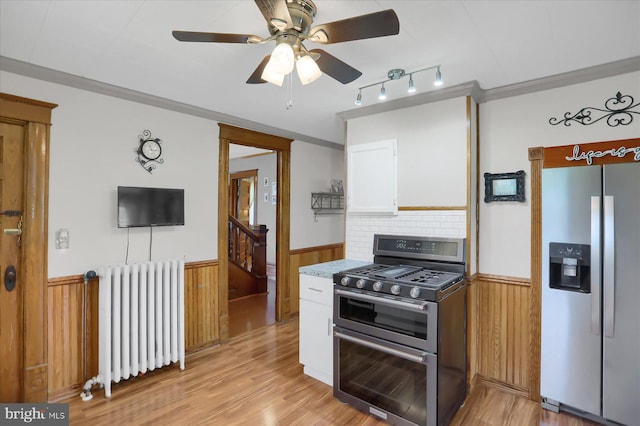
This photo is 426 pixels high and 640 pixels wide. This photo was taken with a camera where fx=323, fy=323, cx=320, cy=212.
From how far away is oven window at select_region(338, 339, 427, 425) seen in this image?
2059 millimetres

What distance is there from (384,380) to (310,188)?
2.79 metres

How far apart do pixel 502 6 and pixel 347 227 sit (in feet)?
7.00

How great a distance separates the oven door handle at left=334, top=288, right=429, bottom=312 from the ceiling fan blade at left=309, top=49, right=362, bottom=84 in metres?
1.40

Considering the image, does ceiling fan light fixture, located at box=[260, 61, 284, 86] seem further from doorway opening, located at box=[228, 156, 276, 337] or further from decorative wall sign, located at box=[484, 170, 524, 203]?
doorway opening, located at box=[228, 156, 276, 337]

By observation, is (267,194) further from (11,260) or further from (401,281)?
(401,281)

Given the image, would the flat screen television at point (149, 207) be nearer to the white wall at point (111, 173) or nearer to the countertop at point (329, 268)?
the white wall at point (111, 173)

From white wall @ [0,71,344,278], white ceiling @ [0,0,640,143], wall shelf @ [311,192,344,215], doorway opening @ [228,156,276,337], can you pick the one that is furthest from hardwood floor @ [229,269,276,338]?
white ceiling @ [0,0,640,143]

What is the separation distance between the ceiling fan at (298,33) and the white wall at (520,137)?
5.84 ft

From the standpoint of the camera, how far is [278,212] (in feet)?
13.6

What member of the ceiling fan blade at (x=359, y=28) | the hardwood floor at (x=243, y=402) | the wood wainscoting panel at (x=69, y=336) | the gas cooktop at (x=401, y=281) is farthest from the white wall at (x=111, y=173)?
the ceiling fan blade at (x=359, y=28)

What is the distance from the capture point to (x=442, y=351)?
6.72ft

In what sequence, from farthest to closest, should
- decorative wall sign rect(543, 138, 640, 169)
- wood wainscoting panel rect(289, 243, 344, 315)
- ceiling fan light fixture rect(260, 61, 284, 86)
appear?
wood wainscoting panel rect(289, 243, 344, 315), decorative wall sign rect(543, 138, 640, 169), ceiling fan light fixture rect(260, 61, 284, 86)

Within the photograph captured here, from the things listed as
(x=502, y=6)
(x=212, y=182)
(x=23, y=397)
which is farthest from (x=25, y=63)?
(x=502, y=6)

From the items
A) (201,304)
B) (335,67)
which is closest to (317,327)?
(201,304)
